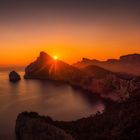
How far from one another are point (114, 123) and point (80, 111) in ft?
155

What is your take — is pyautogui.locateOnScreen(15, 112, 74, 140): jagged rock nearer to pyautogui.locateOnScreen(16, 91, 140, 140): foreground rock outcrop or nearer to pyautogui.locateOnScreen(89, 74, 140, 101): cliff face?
pyautogui.locateOnScreen(16, 91, 140, 140): foreground rock outcrop

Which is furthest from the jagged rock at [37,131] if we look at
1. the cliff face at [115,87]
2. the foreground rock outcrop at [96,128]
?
the cliff face at [115,87]

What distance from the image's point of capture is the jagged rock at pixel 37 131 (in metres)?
50.0

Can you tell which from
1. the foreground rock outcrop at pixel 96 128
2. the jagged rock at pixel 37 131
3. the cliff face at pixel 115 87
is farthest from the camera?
the cliff face at pixel 115 87

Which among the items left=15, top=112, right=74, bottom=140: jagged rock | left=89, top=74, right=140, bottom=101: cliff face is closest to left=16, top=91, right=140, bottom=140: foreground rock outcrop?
left=15, top=112, right=74, bottom=140: jagged rock

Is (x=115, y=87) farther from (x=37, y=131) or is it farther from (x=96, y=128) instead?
(x=37, y=131)

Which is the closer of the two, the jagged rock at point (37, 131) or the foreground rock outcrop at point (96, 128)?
the foreground rock outcrop at point (96, 128)

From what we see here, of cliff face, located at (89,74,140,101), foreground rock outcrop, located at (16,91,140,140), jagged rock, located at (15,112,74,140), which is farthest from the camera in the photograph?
cliff face, located at (89,74,140,101)

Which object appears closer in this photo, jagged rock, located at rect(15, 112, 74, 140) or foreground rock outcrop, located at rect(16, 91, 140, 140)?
foreground rock outcrop, located at rect(16, 91, 140, 140)

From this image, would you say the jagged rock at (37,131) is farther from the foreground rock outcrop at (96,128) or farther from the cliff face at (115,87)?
the cliff face at (115,87)

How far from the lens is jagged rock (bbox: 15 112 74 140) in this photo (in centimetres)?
4997

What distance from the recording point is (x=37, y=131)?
54094mm

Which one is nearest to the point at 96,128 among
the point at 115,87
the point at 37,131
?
the point at 37,131

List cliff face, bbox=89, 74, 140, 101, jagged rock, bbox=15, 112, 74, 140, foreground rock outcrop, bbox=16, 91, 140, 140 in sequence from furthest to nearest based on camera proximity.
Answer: cliff face, bbox=89, 74, 140, 101 → jagged rock, bbox=15, 112, 74, 140 → foreground rock outcrop, bbox=16, 91, 140, 140
